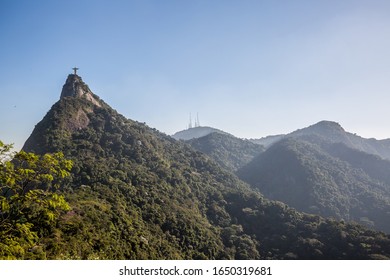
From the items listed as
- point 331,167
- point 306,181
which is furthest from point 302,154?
point 306,181

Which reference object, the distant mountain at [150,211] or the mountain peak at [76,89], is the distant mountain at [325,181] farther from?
the mountain peak at [76,89]

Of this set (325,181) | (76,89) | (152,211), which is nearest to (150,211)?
(152,211)

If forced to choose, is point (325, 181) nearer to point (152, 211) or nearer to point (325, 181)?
point (325, 181)

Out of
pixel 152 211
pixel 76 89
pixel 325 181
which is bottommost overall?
pixel 152 211

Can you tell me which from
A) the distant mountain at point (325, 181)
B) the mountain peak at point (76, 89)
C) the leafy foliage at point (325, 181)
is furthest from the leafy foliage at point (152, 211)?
the leafy foliage at point (325, 181)

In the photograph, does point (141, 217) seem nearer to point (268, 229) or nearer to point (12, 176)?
point (268, 229)

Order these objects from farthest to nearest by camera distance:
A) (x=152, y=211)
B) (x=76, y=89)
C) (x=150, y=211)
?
(x=76, y=89) → (x=150, y=211) → (x=152, y=211)

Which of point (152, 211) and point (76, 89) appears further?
point (76, 89)
